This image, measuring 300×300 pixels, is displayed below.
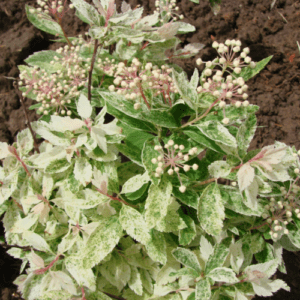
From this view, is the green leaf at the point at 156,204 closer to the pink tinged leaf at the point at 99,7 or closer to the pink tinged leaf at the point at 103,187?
the pink tinged leaf at the point at 103,187

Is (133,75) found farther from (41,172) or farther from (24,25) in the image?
(24,25)

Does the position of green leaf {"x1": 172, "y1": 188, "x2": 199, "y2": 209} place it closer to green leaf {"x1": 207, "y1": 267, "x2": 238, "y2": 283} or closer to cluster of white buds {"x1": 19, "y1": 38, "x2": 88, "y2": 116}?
green leaf {"x1": 207, "y1": 267, "x2": 238, "y2": 283}

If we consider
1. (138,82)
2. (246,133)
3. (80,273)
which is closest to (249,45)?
(246,133)

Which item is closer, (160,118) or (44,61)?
(160,118)

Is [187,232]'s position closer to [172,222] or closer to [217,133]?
[172,222]

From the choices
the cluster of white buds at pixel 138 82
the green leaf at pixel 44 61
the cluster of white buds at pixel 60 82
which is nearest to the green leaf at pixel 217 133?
the cluster of white buds at pixel 138 82

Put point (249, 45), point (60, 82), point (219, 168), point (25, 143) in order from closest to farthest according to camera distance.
Result: point (219, 168), point (25, 143), point (60, 82), point (249, 45)

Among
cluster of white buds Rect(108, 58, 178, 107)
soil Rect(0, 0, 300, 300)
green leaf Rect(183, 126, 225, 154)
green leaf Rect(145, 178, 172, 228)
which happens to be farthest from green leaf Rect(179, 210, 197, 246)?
soil Rect(0, 0, 300, 300)
